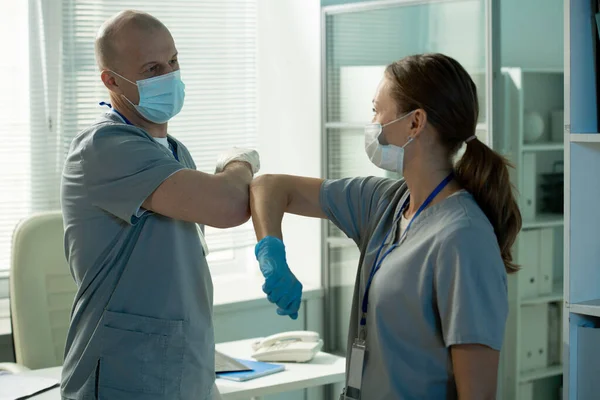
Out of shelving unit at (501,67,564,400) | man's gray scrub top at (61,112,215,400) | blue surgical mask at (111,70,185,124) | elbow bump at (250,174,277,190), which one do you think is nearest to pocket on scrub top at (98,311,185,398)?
man's gray scrub top at (61,112,215,400)

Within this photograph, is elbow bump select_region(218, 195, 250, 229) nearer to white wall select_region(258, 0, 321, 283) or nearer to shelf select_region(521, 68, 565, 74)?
shelf select_region(521, 68, 565, 74)

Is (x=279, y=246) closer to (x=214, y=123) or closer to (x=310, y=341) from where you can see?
(x=310, y=341)

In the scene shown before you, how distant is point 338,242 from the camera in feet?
13.0

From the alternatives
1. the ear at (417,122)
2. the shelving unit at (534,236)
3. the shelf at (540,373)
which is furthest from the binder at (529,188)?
the ear at (417,122)

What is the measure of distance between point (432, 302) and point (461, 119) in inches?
14.3

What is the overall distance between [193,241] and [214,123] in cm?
216

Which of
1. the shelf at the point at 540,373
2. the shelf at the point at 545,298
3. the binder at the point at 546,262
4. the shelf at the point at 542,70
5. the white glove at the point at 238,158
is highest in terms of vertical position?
the shelf at the point at 542,70

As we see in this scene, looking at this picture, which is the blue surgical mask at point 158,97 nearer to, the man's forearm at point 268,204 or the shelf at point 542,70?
the man's forearm at point 268,204

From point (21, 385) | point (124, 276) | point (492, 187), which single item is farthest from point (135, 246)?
point (21, 385)

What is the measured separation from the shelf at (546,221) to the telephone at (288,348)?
3.13 ft

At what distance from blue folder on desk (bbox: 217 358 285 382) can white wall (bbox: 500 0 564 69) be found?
4.63 feet

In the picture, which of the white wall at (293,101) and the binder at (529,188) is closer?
the binder at (529,188)

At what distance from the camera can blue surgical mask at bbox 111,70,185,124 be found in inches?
73.9

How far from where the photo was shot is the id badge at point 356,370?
5.43 ft
